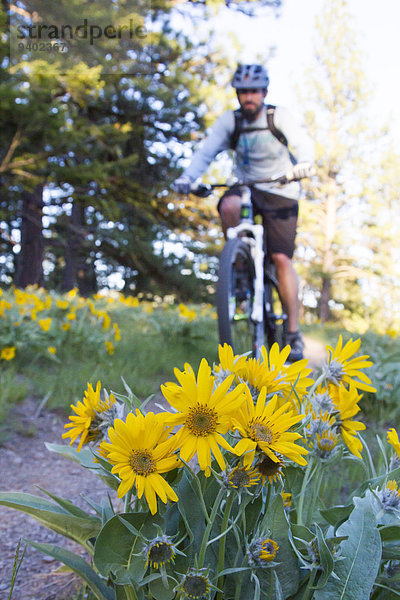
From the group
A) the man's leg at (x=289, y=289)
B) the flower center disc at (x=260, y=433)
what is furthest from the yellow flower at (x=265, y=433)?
the man's leg at (x=289, y=289)

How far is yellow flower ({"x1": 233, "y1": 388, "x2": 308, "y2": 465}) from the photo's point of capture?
0.56 metres

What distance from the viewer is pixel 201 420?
1.89 ft

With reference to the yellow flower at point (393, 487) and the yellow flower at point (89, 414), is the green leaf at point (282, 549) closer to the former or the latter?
the yellow flower at point (393, 487)

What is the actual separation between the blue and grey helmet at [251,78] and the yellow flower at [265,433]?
2822 mm

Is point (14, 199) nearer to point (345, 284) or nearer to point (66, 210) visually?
point (66, 210)

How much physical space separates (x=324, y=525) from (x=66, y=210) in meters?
13.2

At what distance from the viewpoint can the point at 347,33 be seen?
16875 mm

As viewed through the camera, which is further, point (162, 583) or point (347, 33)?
point (347, 33)

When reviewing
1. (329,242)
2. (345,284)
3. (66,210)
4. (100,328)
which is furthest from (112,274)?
(100,328)

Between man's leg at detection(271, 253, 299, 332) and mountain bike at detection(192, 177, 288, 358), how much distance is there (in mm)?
84

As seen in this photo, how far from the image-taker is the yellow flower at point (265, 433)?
560mm

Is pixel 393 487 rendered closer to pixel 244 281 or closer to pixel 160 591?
pixel 160 591

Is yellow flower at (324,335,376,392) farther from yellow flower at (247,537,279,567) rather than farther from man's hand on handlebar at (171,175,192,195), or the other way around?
man's hand on handlebar at (171,175,192,195)

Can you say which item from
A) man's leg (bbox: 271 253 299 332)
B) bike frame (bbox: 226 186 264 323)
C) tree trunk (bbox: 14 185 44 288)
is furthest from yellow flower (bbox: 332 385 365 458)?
tree trunk (bbox: 14 185 44 288)
